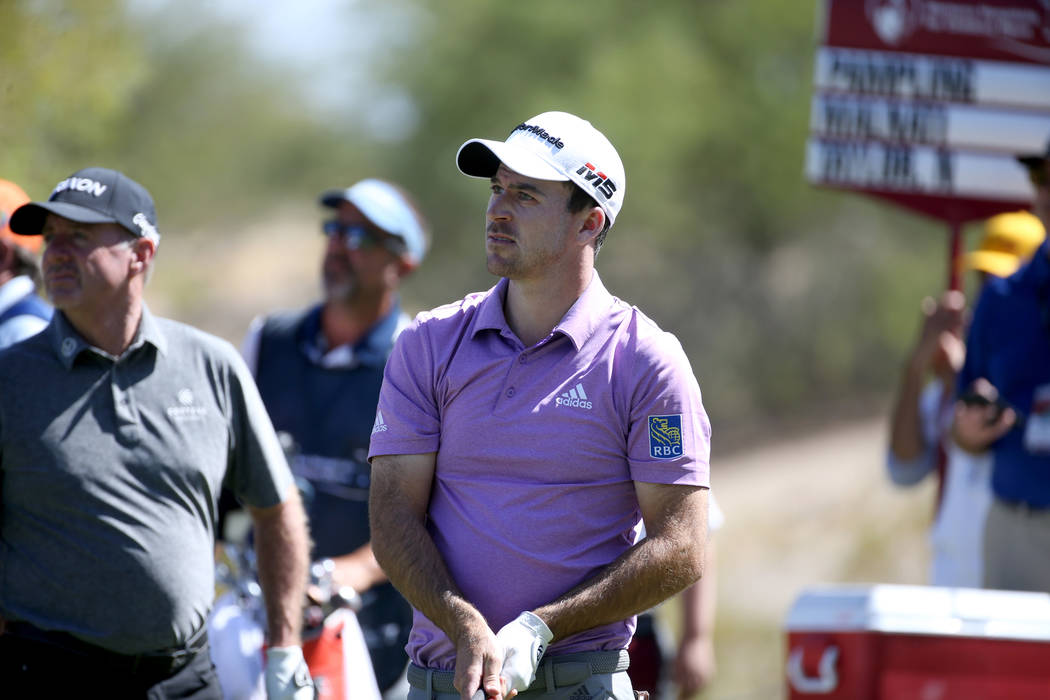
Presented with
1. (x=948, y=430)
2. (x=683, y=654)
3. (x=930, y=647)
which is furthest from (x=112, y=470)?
(x=948, y=430)

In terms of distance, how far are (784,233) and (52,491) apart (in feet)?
76.0

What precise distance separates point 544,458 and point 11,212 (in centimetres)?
250

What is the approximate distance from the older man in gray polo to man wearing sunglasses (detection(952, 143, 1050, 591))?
289 centimetres

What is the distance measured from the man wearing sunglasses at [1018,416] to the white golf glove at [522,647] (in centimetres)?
292

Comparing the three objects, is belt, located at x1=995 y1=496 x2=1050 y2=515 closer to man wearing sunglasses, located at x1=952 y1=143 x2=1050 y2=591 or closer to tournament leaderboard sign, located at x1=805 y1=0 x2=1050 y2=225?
man wearing sunglasses, located at x1=952 y1=143 x2=1050 y2=591

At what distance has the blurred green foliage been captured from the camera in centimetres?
2409

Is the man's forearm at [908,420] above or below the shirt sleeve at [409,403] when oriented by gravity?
below

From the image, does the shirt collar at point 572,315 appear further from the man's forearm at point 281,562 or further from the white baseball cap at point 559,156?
the man's forearm at point 281,562

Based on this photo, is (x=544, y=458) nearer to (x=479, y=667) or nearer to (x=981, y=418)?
(x=479, y=667)

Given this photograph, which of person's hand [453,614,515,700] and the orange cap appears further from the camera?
the orange cap

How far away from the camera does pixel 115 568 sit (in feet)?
12.3

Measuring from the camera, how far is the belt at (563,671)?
324 centimetres

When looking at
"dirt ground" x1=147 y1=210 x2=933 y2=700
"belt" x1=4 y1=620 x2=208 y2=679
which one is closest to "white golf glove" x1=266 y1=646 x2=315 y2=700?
"belt" x1=4 y1=620 x2=208 y2=679

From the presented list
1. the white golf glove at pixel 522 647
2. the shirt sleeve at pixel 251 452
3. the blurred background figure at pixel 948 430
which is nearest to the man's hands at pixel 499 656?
the white golf glove at pixel 522 647
